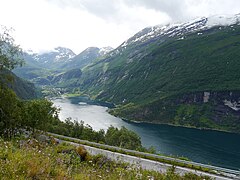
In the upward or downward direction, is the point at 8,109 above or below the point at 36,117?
above

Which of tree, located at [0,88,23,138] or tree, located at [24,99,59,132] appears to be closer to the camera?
tree, located at [0,88,23,138]

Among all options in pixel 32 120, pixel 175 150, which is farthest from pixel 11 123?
pixel 175 150

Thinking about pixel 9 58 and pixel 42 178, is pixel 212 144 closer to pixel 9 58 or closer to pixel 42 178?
pixel 9 58

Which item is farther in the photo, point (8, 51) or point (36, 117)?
point (36, 117)

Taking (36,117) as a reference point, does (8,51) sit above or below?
above

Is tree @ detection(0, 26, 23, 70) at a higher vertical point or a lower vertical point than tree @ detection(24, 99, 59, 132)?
higher

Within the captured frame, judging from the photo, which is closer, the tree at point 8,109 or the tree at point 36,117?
the tree at point 8,109

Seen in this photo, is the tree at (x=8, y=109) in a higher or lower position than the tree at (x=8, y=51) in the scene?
lower

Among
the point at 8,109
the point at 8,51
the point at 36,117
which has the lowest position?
the point at 36,117

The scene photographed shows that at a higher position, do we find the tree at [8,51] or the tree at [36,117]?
the tree at [8,51]

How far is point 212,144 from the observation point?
452 feet

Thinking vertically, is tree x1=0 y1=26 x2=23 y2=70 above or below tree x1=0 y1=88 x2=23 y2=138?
above

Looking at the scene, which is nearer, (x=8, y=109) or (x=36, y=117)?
(x=8, y=109)

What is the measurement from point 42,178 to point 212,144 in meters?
143
